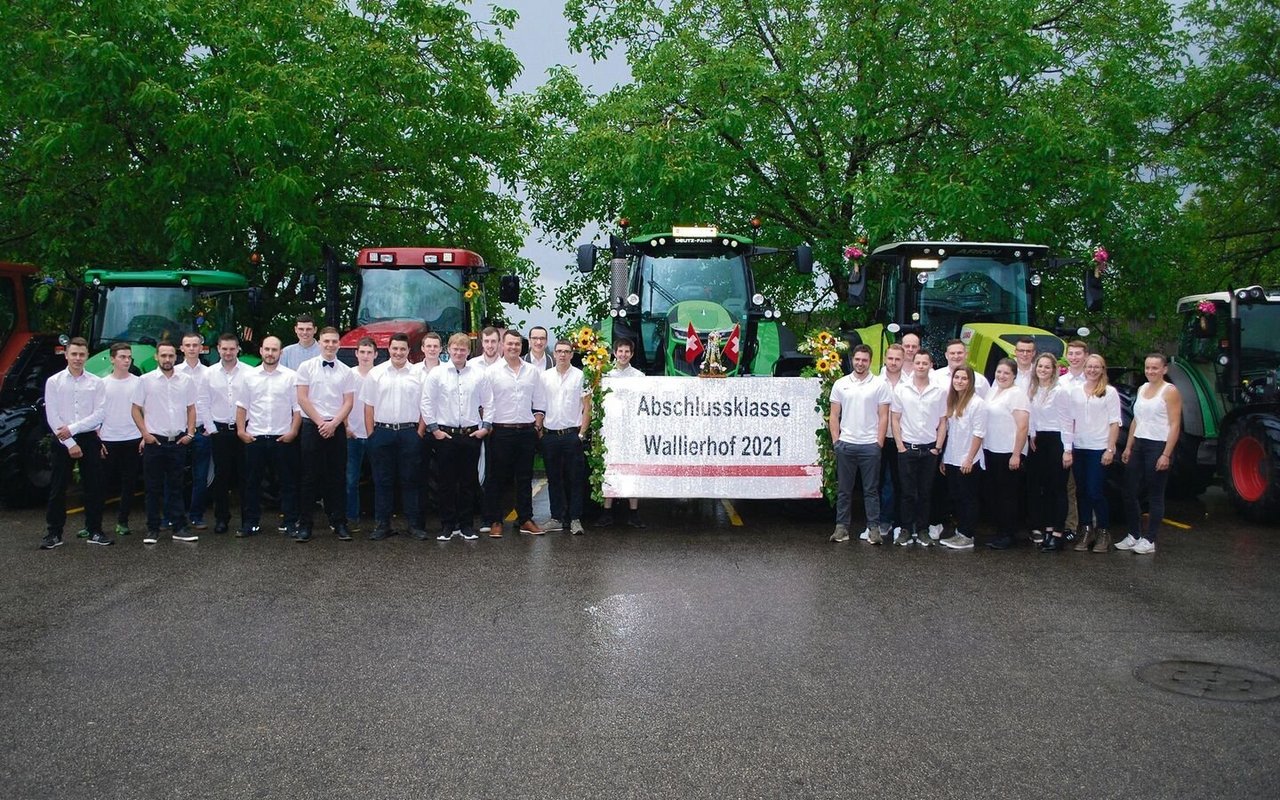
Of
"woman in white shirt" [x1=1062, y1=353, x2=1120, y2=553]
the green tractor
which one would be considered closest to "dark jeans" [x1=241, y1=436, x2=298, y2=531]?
the green tractor

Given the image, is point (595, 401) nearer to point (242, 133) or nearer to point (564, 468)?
point (564, 468)

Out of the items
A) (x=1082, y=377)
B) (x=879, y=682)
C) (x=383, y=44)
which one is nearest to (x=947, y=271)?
(x=1082, y=377)

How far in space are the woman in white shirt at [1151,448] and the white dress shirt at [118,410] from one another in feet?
28.6

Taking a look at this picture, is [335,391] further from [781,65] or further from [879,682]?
[781,65]

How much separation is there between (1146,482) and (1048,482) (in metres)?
0.87

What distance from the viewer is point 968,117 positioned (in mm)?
17516

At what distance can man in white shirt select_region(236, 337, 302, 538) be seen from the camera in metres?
10.3

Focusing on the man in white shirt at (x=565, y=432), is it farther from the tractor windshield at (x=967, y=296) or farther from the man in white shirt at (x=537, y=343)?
the tractor windshield at (x=967, y=296)

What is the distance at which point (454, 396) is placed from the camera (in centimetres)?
1034

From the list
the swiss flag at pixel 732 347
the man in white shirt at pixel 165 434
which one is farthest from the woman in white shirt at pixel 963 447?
the man in white shirt at pixel 165 434

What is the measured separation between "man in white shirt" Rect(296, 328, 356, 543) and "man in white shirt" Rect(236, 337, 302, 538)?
0.10 metres

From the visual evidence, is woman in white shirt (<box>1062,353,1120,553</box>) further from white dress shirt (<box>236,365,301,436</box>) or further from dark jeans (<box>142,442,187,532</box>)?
dark jeans (<box>142,442,187,532</box>)

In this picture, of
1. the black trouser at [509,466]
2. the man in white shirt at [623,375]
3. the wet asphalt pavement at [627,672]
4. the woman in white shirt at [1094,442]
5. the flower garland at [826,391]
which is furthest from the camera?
the man in white shirt at [623,375]

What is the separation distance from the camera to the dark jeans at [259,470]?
10391 mm
